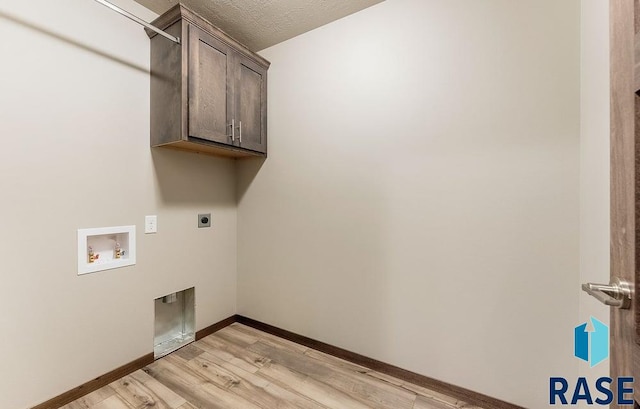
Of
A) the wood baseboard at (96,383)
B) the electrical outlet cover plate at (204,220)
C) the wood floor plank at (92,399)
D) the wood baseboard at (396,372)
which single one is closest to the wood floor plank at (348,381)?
the wood baseboard at (396,372)

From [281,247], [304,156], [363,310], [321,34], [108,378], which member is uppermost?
[321,34]

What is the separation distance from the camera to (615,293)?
0.56m

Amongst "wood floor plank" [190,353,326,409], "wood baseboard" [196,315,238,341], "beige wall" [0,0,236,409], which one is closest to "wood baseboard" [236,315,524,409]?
"wood baseboard" [196,315,238,341]

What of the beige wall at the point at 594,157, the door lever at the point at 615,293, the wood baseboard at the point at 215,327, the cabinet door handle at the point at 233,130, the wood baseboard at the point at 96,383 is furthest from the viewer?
the wood baseboard at the point at 215,327

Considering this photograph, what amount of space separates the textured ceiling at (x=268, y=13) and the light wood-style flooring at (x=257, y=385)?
8.31 ft

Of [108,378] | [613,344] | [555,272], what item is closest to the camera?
[613,344]

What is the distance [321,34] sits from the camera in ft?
6.57

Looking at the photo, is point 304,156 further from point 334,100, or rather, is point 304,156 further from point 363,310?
point 363,310

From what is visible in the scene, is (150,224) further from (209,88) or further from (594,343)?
(594,343)

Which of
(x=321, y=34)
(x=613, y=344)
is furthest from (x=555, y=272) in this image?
(x=321, y=34)

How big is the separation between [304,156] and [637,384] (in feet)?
6.27

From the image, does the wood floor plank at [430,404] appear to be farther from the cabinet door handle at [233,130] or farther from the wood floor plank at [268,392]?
the cabinet door handle at [233,130]

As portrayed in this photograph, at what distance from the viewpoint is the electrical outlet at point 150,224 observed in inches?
72.4

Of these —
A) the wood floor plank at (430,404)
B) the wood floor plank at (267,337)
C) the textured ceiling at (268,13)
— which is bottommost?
the wood floor plank at (430,404)
